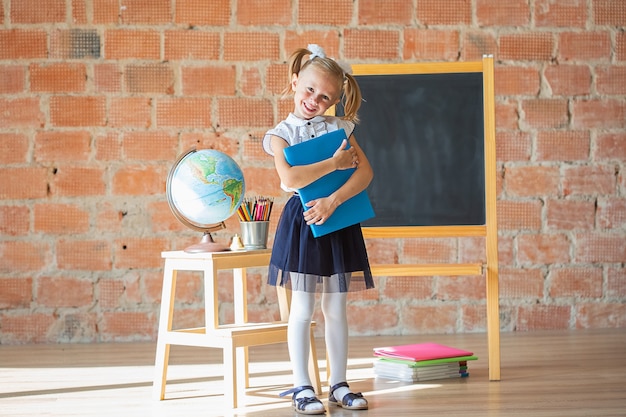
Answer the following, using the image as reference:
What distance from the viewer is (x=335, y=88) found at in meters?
2.59

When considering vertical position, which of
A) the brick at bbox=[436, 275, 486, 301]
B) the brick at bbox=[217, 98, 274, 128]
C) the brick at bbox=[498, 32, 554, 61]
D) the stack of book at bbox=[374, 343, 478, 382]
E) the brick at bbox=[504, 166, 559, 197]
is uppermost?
the brick at bbox=[498, 32, 554, 61]

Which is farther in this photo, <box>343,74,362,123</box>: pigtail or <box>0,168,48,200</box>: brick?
<box>0,168,48,200</box>: brick

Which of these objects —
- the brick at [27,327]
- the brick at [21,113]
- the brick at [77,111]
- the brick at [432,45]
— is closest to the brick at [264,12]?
the brick at [432,45]

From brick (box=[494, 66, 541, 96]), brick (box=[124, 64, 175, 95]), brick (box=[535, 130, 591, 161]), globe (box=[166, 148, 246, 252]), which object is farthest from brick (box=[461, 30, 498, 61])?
globe (box=[166, 148, 246, 252])

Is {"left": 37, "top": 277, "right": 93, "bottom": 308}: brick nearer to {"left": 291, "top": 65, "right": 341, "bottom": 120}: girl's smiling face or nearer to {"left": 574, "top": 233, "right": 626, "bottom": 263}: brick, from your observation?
{"left": 291, "top": 65, "right": 341, "bottom": 120}: girl's smiling face

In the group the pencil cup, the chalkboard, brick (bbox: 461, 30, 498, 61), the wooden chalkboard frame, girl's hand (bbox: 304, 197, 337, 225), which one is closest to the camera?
girl's hand (bbox: 304, 197, 337, 225)

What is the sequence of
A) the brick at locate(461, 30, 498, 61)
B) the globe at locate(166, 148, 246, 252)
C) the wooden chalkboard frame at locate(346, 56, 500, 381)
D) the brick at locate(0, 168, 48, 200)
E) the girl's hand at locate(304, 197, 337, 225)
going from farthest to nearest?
the brick at locate(461, 30, 498, 61)
the brick at locate(0, 168, 48, 200)
the wooden chalkboard frame at locate(346, 56, 500, 381)
the globe at locate(166, 148, 246, 252)
the girl's hand at locate(304, 197, 337, 225)

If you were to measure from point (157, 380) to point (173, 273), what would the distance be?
350mm

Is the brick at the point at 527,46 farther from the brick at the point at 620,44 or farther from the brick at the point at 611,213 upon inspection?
the brick at the point at 611,213

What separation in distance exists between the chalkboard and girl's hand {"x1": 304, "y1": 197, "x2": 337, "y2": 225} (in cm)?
68

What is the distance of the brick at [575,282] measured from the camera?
4.29 metres

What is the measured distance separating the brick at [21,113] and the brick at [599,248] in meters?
2.74

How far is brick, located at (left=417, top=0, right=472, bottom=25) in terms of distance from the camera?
4.27 metres

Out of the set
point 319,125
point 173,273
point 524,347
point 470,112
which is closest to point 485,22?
point 470,112
